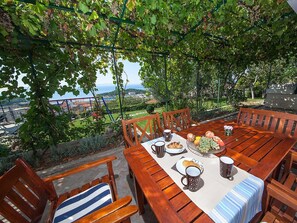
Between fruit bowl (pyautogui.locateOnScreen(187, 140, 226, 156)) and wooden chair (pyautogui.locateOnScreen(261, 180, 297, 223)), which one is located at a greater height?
fruit bowl (pyautogui.locateOnScreen(187, 140, 226, 156))

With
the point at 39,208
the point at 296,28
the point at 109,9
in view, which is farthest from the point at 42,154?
the point at 296,28

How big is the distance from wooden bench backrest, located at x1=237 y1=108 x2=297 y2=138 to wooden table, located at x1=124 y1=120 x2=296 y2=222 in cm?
26

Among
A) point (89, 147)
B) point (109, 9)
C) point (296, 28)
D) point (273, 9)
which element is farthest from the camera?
point (296, 28)

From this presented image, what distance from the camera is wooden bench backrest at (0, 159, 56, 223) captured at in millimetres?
795

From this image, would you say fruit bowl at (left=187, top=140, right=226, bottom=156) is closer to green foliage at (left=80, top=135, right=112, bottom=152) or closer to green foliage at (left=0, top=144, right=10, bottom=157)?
Result: green foliage at (left=80, top=135, right=112, bottom=152)

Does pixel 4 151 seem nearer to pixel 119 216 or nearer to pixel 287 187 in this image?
pixel 119 216

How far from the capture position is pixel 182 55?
3867mm

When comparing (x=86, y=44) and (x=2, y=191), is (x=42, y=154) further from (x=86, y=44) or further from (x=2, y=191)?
(x=86, y=44)

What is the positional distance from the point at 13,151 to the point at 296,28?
6.92m

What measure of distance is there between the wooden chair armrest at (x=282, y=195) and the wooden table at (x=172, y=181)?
0.24 feet

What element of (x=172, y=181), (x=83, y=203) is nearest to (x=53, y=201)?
(x=83, y=203)

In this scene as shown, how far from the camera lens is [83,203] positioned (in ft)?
3.73

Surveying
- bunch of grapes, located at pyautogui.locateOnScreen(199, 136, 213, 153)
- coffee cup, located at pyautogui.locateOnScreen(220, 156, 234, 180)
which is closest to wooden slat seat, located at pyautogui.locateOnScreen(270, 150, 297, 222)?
coffee cup, located at pyautogui.locateOnScreen(220, 156, 234, 180)

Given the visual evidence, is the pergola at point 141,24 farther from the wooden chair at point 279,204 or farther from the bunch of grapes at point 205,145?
the wooden chair at point 279,204
